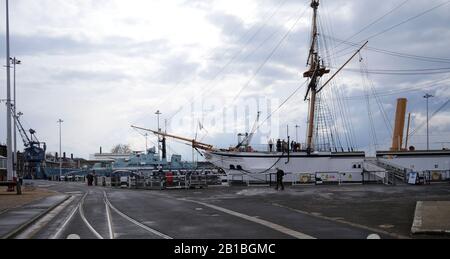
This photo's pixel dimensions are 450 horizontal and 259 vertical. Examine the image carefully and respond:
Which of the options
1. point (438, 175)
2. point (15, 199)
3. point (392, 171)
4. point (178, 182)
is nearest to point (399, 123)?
point (438, 175)

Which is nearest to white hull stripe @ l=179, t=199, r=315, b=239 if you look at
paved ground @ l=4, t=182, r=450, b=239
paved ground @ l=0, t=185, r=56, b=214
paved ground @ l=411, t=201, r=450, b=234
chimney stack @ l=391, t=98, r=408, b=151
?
paved ground @ l=4, t=182, r=450, b=239

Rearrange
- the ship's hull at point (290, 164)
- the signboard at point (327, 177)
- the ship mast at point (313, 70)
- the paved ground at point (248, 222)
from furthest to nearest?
the ship mast at point (313, 70), the ship's hull at point (290, 164), the signboard at point (327, 177), the paved ground at point (248, 222)

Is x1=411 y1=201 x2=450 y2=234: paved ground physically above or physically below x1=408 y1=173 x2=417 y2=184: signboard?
above

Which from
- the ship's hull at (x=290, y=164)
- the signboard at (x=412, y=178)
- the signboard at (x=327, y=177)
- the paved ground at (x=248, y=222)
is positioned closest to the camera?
the paved ground at (x=248, y=222)

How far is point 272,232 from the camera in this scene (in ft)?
45.1

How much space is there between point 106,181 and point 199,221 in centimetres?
4213

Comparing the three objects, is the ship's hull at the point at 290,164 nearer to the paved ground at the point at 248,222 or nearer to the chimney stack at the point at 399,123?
the chimney stack at the point at 399,123

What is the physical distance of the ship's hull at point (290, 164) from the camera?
46.5 m

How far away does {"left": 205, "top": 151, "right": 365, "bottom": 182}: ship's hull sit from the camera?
1829 inches

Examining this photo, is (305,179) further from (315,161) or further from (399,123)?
(399,123)

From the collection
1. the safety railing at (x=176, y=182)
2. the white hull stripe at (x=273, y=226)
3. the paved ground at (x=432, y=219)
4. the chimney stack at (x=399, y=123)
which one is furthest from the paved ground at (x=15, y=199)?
the chimney stack at (x=399, y=123)

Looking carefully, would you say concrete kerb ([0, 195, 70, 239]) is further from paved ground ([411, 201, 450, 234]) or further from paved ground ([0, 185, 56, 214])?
paved ground ([411, 201, 450, 234])
